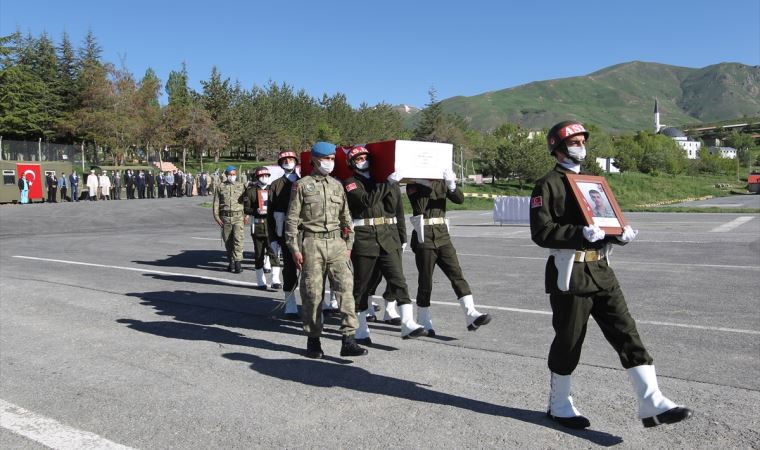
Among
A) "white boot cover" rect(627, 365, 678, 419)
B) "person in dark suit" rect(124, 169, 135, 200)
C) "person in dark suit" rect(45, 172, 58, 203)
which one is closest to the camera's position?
"white boot cover" rect(627, 365, 678, 419)

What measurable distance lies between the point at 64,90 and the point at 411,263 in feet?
196

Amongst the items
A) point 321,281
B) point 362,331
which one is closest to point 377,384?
point 321,281

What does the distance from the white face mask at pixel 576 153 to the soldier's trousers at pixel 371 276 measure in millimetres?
2915

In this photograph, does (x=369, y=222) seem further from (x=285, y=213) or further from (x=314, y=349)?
(x=285, y=213)

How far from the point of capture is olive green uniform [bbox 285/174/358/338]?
6.39 m

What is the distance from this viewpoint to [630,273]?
38.3 feet

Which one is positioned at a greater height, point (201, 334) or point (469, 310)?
point (469, 310)

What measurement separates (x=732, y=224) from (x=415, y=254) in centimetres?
1825

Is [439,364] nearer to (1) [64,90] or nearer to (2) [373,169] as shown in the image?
(2) [373,169]

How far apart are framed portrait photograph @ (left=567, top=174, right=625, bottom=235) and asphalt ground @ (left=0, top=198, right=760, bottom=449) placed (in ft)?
4.67

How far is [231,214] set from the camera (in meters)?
12.5

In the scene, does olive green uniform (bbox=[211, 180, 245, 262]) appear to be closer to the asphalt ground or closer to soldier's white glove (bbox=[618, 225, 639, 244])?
the asphalt ground

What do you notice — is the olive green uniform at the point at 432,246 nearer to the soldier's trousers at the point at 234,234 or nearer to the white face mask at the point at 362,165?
the white face mask at the point at 362,165

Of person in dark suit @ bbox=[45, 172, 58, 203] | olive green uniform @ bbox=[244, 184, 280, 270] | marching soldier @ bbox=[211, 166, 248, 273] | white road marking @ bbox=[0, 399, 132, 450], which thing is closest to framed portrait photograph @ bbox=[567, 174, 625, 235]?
white road marking @ bbox=[0, 399, 132, 450]
